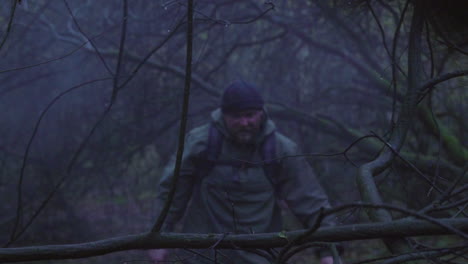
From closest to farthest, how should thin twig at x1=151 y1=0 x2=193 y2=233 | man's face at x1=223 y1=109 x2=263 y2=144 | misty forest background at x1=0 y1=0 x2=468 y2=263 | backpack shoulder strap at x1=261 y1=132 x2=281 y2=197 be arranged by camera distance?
1. thin twig at x1=151 y1=0 x2=193 y2=233
2. backpack shoulder strap at x1=261 y1=132 x2=281 y2=197
3. man's face at x1=223 y1=109 x2=263 y2=144
4. misty forest background at x1=0 y1=0 x2=468 y2=263

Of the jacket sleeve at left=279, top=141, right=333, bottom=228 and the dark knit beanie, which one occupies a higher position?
the dark knit beanie

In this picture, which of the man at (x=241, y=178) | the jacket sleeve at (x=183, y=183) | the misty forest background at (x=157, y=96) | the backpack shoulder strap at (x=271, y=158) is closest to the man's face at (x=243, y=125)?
the man at (x=241, y=178)

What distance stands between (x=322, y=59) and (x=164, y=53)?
2554mm

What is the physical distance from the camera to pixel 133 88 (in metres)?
5.96

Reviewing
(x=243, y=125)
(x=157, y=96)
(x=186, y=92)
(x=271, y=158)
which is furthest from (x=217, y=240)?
(x=157, y=96)

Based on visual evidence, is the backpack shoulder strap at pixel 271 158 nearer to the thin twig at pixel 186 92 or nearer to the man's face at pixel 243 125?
the man's face at pixel 243 125

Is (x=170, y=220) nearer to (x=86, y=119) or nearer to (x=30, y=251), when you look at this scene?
(x=30, y=251)

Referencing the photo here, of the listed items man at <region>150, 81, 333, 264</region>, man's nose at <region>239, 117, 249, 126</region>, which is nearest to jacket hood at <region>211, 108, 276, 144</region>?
man at <region>150, 81, 333, 264</region>

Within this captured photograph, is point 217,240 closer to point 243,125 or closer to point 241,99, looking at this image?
point 243,125

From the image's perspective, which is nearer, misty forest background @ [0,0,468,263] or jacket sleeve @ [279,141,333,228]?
jacket sleeve @ [279,141,333,228]

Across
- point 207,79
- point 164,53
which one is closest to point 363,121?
point 207,79

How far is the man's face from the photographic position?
11.3 ft

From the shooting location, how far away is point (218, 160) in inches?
136

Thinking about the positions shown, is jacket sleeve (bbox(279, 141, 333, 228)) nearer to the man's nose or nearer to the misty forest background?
the man's nose
